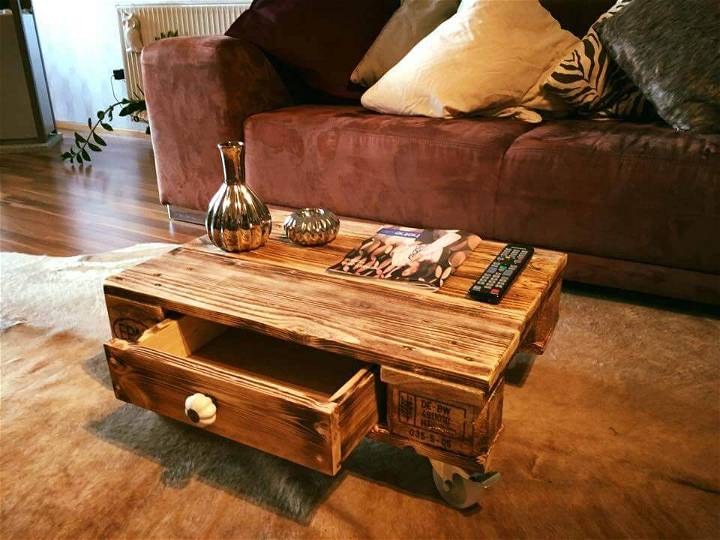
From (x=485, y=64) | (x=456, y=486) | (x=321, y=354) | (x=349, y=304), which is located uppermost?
(x=485, y=64)

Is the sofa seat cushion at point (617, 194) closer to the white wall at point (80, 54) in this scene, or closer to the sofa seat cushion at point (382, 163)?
the sofa seat cushion at point (382, 163)

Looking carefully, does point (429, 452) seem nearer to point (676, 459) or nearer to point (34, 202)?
point (676, 459)

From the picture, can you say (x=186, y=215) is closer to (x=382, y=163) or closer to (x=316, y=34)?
(x=316, y=34)

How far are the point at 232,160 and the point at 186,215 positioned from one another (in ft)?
4.22

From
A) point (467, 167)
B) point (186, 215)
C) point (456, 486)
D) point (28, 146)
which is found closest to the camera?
point (456, 486)

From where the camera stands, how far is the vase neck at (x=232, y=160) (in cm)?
115

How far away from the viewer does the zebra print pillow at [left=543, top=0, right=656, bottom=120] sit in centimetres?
180

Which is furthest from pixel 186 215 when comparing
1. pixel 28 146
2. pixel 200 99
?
pixel 28 146

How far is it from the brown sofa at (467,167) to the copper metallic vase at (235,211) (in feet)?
2.23

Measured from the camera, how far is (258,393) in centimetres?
82

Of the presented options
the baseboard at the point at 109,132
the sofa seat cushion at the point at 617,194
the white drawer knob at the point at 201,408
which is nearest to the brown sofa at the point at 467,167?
the sofa seat cushion at the point at 617,194

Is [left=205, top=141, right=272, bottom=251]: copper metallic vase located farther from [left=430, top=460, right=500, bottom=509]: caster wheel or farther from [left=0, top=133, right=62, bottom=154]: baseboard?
[left=0, top=133, right=62, bottom=154]: baseboard

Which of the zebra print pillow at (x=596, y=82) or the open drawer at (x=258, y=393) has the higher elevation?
the zebra print pillow at (x=596, y=82)

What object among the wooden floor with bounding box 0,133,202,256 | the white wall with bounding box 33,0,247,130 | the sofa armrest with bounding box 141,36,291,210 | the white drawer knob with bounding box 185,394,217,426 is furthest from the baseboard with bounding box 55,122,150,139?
the white drawer knob with bounding box 185,394,217,426
